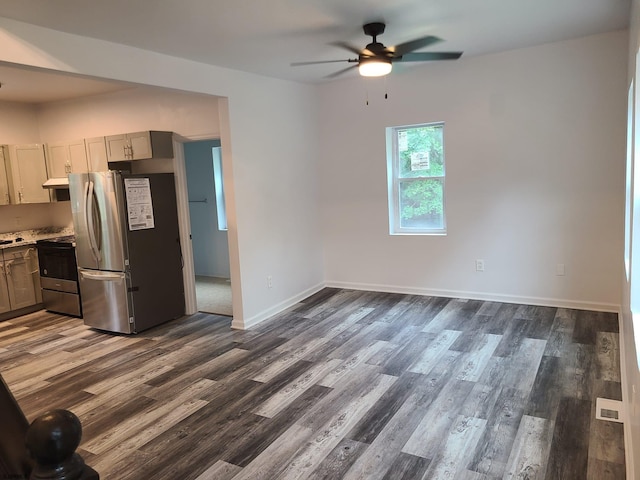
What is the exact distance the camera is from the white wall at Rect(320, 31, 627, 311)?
14.6 feet

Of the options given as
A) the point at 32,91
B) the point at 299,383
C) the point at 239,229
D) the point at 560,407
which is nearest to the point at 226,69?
the point at 239,229

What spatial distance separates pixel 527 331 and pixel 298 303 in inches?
102

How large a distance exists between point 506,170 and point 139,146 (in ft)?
13.1

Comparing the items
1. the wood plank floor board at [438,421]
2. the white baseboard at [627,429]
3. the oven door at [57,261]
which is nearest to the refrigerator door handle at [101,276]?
the oven door at [57,261]

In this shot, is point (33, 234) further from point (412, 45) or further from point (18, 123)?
point (412, 45)

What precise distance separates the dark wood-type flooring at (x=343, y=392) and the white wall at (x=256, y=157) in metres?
0.61

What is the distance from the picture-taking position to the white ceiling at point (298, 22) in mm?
2906

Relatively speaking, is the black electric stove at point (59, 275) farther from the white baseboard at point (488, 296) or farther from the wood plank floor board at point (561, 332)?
the wood plank floor board at point (561, 332)

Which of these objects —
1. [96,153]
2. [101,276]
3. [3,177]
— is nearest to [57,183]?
[3,177]

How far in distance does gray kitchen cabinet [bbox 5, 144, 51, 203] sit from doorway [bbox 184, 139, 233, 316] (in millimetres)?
1948

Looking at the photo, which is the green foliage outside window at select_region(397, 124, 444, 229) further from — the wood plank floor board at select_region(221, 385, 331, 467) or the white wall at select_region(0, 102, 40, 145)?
the white wall at select_region(0, 102, 40, 145)

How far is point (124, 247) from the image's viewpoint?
4633 mm

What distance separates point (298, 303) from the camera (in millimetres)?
5602

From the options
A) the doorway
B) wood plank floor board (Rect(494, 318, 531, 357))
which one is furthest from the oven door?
wood plank floor board (Rect(494, 318, 531, 357))
